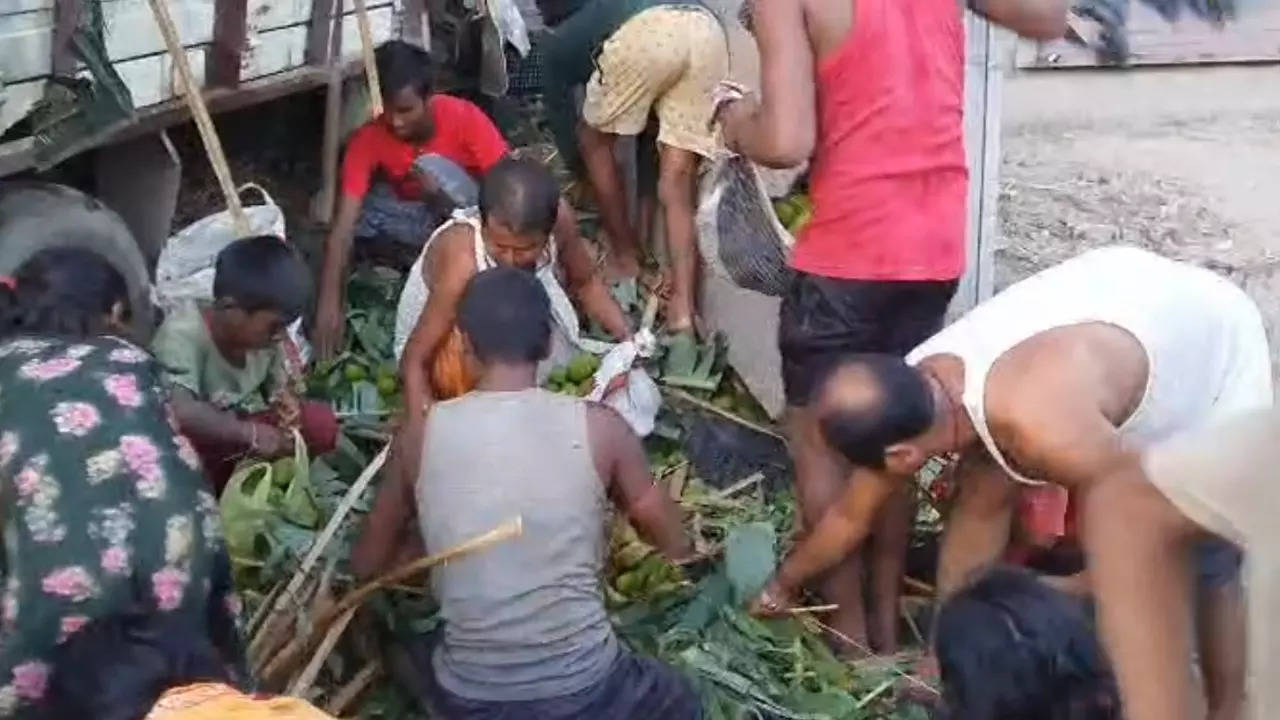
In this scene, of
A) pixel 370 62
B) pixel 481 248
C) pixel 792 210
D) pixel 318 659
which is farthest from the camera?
pixel 370 62

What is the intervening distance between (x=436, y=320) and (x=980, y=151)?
187 cm

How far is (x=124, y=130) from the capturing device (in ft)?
17.5

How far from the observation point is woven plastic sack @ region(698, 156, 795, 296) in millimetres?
4914

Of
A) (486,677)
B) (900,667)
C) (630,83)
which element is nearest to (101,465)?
(486,677)

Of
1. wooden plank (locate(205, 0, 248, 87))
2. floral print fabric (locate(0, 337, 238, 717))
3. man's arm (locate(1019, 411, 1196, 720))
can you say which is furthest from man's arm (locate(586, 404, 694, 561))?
wooden plank (locate(205, 0, 248, 87))

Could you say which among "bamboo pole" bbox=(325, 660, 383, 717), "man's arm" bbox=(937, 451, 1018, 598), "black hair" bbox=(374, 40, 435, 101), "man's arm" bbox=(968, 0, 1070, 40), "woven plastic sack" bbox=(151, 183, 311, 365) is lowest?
"bamboo pole" bbox=(325, 660, 383, 717)

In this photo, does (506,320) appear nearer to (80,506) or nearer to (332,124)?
(80,506)

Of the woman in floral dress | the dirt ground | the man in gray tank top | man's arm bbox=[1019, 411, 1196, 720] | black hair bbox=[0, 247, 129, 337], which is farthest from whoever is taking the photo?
the dirt ground

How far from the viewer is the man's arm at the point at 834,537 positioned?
13.8ft

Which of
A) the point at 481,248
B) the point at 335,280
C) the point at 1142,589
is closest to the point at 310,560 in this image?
the point at 481,248

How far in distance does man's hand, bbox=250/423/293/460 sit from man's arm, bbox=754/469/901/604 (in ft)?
3.73

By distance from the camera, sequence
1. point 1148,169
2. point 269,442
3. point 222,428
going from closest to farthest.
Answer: point 222,428 < point 269,442 < point 1148,169

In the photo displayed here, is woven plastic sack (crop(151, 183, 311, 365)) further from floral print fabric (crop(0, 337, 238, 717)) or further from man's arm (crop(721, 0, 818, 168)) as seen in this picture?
floral print fabric (crop(0, 337, 238, 717))

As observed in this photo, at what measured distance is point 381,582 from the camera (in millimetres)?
4008
